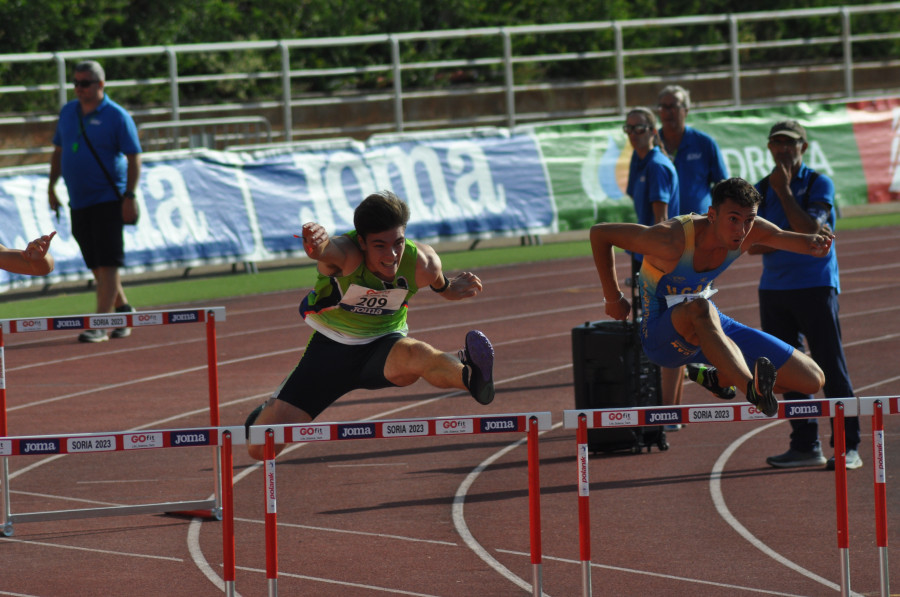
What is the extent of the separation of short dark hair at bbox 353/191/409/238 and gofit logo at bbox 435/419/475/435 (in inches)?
60.3

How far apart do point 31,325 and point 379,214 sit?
2287 millimetres

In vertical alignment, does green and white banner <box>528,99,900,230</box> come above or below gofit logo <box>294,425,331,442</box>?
above

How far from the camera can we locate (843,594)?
5.74 m

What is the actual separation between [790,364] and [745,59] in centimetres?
2864

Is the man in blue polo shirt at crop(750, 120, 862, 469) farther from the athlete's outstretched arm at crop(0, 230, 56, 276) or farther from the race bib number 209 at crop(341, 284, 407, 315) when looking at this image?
the athlete's outstretched arm at crop(0, 230, 56, 276)

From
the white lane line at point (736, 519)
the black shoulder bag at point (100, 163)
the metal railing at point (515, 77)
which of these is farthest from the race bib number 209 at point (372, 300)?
the metal railing at point (515, 77)

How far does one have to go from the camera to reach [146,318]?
25.9 feet

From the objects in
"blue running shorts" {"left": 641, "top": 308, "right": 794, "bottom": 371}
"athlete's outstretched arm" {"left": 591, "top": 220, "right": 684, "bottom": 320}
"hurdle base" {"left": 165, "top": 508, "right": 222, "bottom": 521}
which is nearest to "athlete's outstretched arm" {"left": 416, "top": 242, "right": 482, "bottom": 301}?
"athlete's outstretched arm" {"left": 591, "top": 220, "right": 684, "bottom": 320}

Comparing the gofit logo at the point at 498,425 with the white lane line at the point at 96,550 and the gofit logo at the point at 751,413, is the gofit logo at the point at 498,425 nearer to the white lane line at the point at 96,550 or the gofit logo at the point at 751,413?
the gofit logo at the point at 751,413

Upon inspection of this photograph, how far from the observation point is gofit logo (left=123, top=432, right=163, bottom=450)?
5504mm

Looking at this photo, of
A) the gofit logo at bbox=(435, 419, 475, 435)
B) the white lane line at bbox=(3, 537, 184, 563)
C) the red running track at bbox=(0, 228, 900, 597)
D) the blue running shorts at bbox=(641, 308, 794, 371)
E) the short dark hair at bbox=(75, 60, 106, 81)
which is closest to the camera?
the gofit logo at bbox=(435, 419, 475, 435)

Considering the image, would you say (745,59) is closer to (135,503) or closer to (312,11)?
(312,11)

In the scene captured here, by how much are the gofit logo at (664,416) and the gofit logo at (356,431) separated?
113 centimetres

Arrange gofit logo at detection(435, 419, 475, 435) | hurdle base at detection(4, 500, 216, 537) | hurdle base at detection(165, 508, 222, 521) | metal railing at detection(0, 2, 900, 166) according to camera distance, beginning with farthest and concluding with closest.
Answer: metal railing at detection(0, 2, 900, 166) < hurdle base at detection(165, 508, 222, 521) < hurdle base at detection(4, 500, 216, 537) < gofit logo at detection(435, 419, 475, 435)
